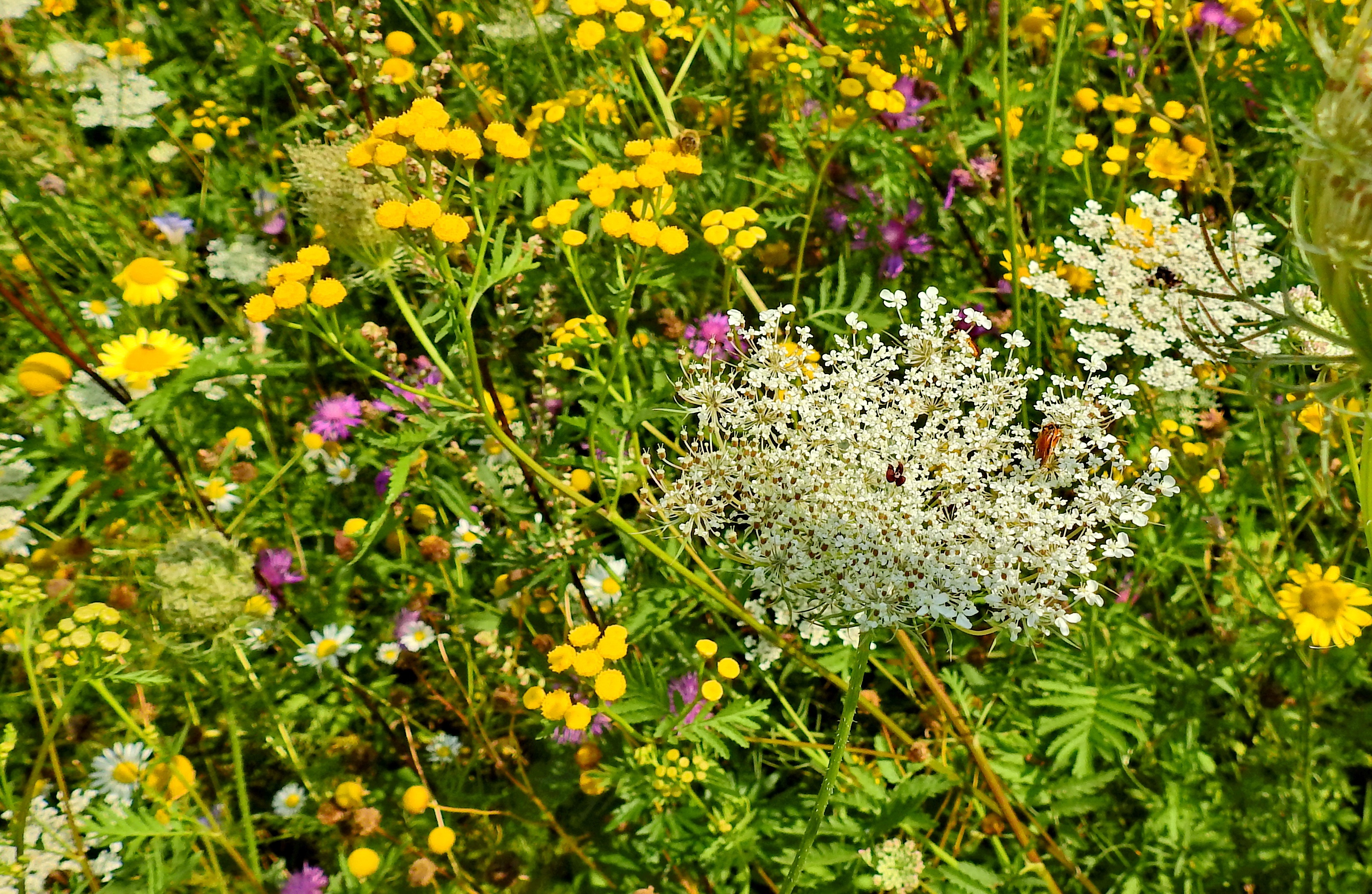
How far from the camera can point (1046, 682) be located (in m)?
2.11

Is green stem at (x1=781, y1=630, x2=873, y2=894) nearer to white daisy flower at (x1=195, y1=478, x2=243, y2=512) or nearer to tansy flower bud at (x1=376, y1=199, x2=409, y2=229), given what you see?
tansy flower bud at (x1=376, y1=199, x2=409, y2=229)

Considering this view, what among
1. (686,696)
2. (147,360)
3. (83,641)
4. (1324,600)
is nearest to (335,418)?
(147,360)

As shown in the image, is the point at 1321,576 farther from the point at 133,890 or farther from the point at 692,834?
the point at 133,890

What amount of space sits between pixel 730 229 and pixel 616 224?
60 cm

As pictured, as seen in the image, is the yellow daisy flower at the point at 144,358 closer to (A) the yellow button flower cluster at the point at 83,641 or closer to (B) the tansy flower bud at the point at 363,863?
(A) the yellow button flower cluster at the point at 83,641

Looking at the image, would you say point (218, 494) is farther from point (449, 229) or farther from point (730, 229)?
point (730, 229)

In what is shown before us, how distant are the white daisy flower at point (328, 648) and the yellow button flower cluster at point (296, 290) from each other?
1.17 m

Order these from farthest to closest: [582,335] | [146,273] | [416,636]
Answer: [416,636] → [146,273] → [582,335]

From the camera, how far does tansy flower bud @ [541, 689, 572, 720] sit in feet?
5.19

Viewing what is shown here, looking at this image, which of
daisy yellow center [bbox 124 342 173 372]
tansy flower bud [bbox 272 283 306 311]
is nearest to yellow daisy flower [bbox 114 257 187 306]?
daisy yellow center [bbox 124 342 173 372]

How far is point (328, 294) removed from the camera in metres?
1.46

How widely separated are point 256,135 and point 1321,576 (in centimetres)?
379

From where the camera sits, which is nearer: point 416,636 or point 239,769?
point 239,769

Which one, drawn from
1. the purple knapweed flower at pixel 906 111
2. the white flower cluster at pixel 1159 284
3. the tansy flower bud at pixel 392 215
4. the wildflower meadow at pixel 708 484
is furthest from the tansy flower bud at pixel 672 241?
the purple knapweed flower at pixel 906 111
